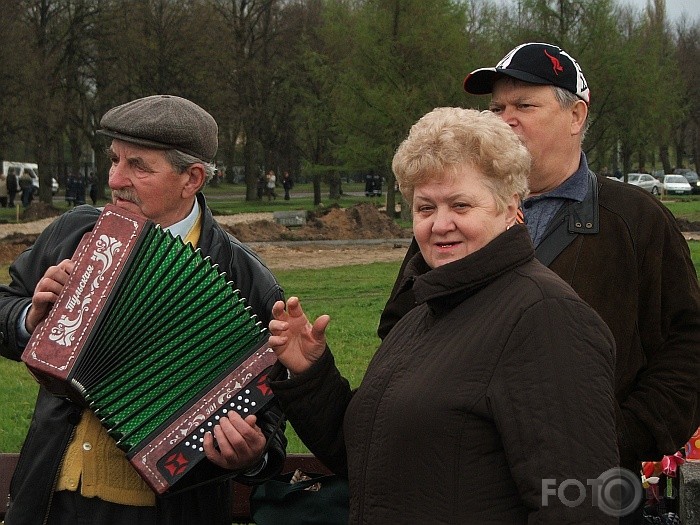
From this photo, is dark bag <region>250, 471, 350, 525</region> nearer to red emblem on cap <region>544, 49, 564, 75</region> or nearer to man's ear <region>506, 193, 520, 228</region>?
man's ear <region>506, 193, 520, 228</region>

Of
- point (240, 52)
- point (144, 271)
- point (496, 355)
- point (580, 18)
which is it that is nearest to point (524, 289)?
point (496, 355)

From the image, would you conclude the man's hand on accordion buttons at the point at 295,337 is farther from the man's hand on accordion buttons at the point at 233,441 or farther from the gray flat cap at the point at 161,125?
the gray flat cap at the point at 161,125

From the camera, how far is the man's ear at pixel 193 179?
3.49 meters

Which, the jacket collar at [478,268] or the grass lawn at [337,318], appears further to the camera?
the grass lawn at [337,318]

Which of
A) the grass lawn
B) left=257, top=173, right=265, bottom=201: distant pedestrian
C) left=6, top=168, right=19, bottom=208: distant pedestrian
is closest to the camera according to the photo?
the grass lawn

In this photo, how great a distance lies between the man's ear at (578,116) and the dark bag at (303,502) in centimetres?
134

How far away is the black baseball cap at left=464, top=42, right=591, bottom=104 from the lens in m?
3.29

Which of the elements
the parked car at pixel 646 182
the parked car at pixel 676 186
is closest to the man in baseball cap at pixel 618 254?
the parked car at pixel 646 182

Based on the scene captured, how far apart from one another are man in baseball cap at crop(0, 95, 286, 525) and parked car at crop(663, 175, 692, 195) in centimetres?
5670

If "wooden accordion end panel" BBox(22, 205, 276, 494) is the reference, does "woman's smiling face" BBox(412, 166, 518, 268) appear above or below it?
above

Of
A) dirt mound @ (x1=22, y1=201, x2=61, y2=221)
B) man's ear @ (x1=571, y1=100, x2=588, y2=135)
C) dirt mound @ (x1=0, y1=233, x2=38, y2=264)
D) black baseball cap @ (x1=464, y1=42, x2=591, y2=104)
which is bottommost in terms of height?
dirt mound @ (x1=22, y1=201, x2=61, y2=221)

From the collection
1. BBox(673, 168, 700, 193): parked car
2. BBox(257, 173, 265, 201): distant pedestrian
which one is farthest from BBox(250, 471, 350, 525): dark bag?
BBox(673, 168, 700, 193): parked car

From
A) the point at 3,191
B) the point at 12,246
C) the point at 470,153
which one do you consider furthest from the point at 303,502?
the point at 3,191

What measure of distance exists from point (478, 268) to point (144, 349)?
1.13m
